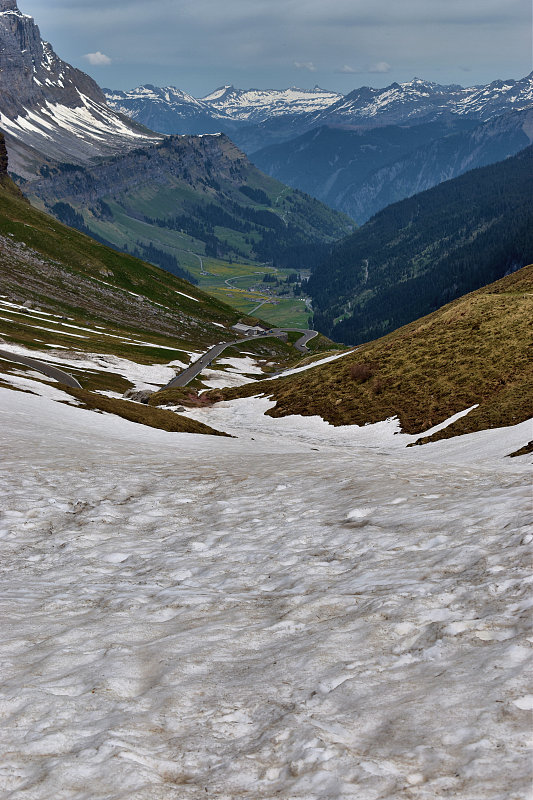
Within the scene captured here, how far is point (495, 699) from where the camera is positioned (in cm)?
756

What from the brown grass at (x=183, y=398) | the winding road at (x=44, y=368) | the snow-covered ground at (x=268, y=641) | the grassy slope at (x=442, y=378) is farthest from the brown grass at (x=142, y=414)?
the snow-covered ground at (x=268, y=641)

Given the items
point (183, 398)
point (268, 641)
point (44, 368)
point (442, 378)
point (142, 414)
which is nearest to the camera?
point (268, 641)

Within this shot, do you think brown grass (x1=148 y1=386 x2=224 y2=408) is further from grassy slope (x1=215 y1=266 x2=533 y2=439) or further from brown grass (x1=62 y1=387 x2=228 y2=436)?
brown grass (x1=62 y1=387 x2=228 y2=436)

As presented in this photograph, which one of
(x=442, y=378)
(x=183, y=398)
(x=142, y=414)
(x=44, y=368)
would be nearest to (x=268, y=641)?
(x=142, y=414)

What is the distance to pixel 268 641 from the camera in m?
10.3

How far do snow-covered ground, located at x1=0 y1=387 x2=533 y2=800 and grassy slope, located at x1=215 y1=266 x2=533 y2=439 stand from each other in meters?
37.3

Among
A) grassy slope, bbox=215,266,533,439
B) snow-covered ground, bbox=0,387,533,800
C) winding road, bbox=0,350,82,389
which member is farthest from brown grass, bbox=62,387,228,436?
snow-covered ground, bbox=0,387,533,800

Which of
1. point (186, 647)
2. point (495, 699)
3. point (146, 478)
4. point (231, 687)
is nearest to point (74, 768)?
point (231, 687)

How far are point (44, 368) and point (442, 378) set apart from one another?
70067 mm

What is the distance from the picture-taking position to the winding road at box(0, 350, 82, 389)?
330 feet

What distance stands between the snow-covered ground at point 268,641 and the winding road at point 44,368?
82803 mm

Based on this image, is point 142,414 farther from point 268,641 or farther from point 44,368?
point 268,641

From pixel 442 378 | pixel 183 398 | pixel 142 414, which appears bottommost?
pixel 142 414

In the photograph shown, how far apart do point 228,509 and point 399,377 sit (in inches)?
2139
